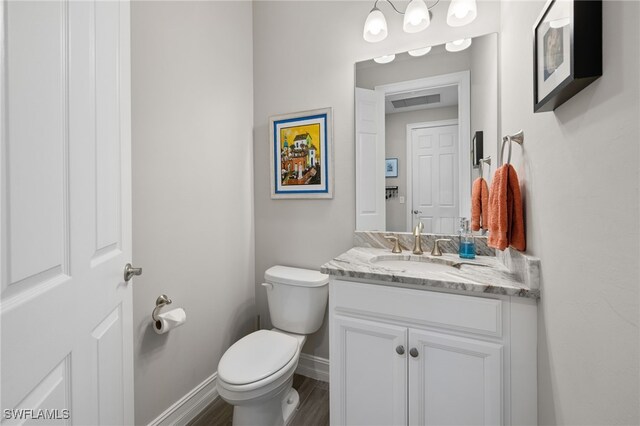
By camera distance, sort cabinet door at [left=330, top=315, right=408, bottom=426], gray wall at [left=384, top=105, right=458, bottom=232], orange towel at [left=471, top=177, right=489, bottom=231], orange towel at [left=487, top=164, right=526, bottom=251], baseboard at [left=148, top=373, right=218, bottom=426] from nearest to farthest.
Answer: orange towel at [left=487, top=164, right=526, bottom=251]
cabinet door at [left=330, top=315, right=408, bottom=426]
orange towel at [left=471, top=177, right=489, bottom=231]
baseboard at [left=148, top=373, right=218, bottom=426]
gray wall at [left=384, top=105, right=458, bottom=232]

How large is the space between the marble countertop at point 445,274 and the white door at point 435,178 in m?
0.21

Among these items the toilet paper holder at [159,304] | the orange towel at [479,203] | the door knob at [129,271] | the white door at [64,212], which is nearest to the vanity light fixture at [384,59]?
the orange towel at [479,203]

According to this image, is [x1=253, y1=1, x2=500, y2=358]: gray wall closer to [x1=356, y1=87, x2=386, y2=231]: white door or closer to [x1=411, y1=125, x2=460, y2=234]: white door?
[x1=356, y1=87, x2=386, y2=231]: white door

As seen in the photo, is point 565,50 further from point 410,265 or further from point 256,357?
point 256,357

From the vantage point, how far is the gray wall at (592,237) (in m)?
0.47

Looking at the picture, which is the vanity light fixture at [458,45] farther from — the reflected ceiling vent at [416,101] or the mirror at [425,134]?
the reflected ceiling vent at [416,101]

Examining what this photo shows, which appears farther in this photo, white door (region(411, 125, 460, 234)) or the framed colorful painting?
the framed colorful painting

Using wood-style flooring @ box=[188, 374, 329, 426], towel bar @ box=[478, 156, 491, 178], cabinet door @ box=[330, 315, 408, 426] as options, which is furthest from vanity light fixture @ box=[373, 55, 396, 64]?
wood-style flooring @ box=[188, 374, 329, 426]

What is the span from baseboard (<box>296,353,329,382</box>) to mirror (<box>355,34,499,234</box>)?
0.97 m

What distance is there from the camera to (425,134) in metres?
1.62

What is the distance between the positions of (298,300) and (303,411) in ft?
2.01

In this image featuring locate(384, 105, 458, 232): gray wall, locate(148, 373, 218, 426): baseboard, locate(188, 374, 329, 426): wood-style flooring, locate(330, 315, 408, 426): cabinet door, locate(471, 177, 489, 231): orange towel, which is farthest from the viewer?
locate(384, 105, 458, 232): gray wall

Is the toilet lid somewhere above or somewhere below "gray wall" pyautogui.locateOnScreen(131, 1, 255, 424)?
below

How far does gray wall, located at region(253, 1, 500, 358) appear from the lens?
175 centimetres
